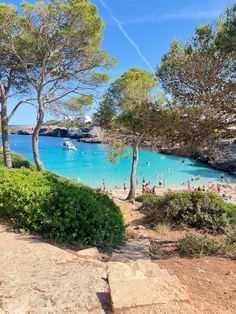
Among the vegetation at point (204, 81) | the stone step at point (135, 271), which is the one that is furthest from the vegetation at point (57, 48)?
the stone step at point (135, 271)

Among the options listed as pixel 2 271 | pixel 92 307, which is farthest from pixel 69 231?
pixel 92 307

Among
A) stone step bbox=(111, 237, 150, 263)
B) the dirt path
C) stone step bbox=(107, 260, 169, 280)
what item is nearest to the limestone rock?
stone step bbox=(111, 237, 150, 263)

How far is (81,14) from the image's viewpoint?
14.3m

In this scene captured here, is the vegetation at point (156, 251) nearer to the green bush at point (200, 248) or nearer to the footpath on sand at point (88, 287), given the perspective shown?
the green bush at point (200, 248)

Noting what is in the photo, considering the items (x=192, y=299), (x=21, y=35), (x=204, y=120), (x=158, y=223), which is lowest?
(x=158, y=223)

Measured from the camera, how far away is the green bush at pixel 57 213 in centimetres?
614

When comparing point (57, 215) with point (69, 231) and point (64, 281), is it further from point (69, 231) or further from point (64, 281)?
point (64, 281)

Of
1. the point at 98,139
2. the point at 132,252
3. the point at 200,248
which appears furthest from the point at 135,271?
the point at 98,139

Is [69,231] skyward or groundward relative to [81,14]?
groundward

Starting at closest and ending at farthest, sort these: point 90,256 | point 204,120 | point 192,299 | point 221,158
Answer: point 192,299 < point 90,256 < point 204,120 < point 221,158


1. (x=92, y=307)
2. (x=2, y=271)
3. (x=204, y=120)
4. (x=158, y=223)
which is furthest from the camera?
(x=158, y=223)

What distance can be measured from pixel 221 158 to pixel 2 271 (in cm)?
607

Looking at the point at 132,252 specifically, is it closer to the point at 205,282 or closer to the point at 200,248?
the point at 200,248

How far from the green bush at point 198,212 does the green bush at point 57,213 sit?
10.3 ft
